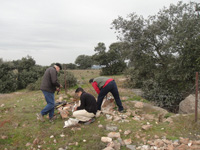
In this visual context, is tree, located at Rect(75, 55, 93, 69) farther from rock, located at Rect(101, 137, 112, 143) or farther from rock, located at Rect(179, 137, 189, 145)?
rock, located at Rect(179, 137, 189, 145)

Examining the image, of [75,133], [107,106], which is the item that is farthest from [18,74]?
[75,133]

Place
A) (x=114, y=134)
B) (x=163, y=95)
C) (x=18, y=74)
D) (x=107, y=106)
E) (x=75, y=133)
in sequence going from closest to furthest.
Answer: (x=114, y=134)
(x=75, y=133)
(x=107, y=106)
(x=163, y=95)
(x=18, y=74)

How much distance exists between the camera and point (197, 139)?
3783 millimetres

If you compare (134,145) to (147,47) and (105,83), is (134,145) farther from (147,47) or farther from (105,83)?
(147,47)

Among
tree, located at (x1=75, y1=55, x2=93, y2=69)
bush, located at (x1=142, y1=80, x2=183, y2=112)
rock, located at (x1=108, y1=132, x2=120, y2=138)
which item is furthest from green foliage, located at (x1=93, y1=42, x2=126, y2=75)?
tree, located at (x1=75, y1=55, x2=93, y2=69)

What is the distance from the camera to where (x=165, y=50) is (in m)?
8.56

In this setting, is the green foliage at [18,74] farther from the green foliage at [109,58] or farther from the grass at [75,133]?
the grass at [75,133]

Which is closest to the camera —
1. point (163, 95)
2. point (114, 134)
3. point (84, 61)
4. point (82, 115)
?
point (114, 134)

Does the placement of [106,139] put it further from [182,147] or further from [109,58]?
[109,58]

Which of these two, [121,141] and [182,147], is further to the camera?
[121,141]

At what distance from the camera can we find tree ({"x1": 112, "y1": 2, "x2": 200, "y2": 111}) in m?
7.88

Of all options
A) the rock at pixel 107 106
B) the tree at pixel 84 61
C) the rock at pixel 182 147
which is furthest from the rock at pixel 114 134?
the tree at pixel 84 61

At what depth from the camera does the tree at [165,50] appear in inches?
310

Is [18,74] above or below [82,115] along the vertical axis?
above
